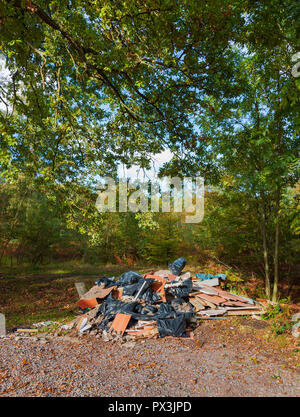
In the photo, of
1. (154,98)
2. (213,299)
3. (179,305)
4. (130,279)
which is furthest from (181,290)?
(154,98)

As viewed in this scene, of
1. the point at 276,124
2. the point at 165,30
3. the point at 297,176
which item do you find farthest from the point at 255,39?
the point at 297,176

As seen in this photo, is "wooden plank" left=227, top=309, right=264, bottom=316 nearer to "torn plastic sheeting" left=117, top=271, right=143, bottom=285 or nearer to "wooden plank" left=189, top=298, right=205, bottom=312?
"wooden plank" left=189, top=298, right=205, bottom=312

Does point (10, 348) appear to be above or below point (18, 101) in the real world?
below

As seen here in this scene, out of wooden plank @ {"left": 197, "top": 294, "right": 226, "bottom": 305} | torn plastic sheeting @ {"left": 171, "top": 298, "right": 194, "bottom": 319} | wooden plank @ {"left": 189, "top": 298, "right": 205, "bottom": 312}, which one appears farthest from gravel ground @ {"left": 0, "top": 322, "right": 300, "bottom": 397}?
wooden plank @ {"left": 197, "top": 294, "right": 226, "bottom": 305}

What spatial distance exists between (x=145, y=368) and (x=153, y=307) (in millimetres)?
1989

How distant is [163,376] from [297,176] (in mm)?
6673

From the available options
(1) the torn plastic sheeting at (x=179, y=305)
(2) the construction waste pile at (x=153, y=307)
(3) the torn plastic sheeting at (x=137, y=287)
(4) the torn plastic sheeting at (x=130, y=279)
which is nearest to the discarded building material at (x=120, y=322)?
(2) the construction waste pile at (x=153, y=307)

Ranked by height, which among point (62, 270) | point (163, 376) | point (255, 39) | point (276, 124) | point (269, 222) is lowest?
point (62, 270)

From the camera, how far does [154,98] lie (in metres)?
5.63

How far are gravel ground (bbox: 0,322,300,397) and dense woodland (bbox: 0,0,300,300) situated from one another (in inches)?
84.1

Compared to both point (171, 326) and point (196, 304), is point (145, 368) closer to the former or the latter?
point (171, 326)

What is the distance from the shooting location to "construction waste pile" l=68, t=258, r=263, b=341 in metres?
5.20

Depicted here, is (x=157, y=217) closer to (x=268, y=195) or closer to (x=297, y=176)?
(x=268, y=195)

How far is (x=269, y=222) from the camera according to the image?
8781 mm
